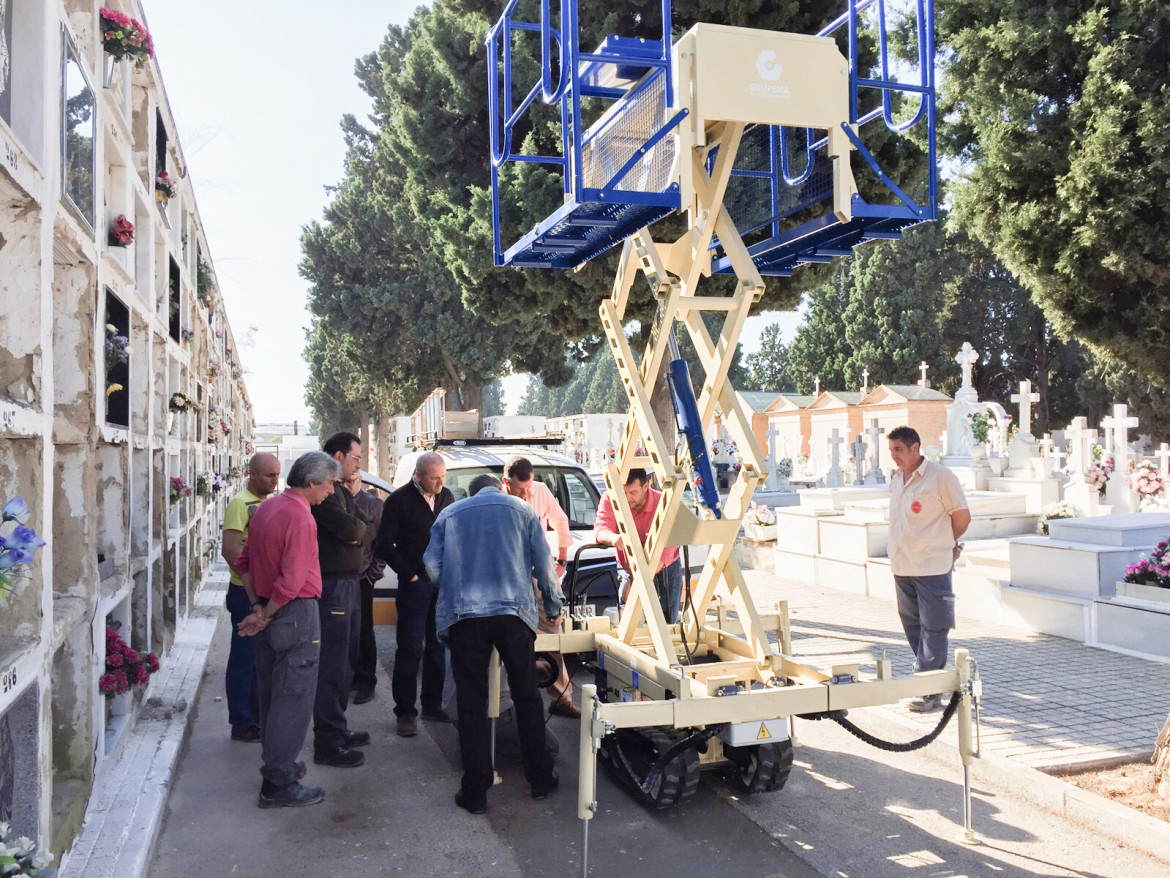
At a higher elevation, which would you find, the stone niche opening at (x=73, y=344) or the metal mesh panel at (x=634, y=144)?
the metal mesh panel at (x=634, y=144)

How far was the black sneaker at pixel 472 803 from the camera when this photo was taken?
4832 mm

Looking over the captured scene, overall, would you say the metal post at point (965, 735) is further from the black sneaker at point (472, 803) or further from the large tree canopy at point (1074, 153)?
the large tree canopy at point (1074, 153)

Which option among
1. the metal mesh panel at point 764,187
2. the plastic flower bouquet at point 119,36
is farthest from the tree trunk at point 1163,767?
the plastic flower bouquet at point 119,36

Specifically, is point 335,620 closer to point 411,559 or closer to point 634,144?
point 411,559

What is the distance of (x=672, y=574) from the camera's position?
7102 mm

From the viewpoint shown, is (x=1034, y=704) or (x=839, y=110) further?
(x=1034, y=704)

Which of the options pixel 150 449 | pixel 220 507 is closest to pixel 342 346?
pixel 220 507

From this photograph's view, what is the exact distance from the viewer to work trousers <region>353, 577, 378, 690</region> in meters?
7.15

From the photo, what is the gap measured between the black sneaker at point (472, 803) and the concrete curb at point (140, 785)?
4.79ft

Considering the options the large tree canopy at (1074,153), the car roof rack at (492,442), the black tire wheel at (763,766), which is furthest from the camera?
the car roof rack at (492,442)

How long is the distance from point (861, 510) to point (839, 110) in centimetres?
951

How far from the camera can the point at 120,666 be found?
5191mm

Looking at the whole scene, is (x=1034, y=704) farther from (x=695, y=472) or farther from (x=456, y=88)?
(x=456, y=88)

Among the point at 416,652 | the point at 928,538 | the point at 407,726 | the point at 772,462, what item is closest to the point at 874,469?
the point at 772,462
